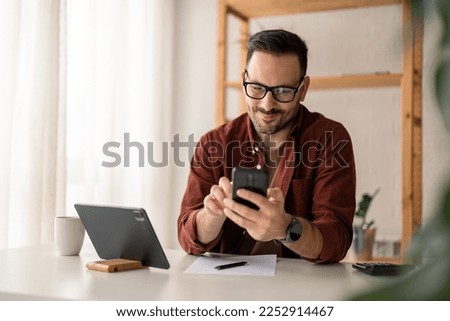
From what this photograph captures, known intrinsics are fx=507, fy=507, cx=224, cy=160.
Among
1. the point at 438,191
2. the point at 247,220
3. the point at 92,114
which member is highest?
the point at 92,114

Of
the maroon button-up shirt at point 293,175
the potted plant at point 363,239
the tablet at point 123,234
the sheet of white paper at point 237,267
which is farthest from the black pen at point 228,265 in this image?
the potted plant at point 363,239

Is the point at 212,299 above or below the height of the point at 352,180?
below

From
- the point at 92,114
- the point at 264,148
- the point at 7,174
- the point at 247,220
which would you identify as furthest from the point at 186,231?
the point at 92,114

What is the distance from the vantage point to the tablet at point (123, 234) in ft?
3.44

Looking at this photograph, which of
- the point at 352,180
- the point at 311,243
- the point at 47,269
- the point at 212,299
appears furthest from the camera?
the point at 352,180

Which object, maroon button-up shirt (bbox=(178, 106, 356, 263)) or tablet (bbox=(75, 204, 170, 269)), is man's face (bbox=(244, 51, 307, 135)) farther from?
tablet (bbox=(75, 204, 170, 269))

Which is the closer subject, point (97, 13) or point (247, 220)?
point (247, 220)

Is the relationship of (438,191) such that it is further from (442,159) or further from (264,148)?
(264,148)

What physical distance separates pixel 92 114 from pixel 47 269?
1.31 m

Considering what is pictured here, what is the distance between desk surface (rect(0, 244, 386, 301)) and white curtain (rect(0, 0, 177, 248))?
675mm

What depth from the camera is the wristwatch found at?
114 cm

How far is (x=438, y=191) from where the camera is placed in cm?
19

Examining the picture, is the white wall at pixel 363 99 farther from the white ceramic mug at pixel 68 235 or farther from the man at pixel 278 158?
the white ceramic mug at pixel 68 235

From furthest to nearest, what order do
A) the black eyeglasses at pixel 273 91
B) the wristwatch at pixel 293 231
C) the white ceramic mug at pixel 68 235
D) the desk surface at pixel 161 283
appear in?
the black eyeglasses at pixel 273 91, the white ceramic mug at pixel 68 235, the wristwatch at pixel 293 231, the desk surface at pixel 161 283
